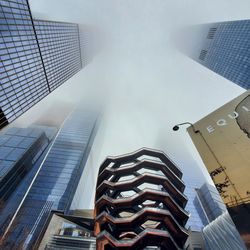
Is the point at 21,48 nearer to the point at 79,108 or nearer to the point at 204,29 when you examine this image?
the point at 79,108

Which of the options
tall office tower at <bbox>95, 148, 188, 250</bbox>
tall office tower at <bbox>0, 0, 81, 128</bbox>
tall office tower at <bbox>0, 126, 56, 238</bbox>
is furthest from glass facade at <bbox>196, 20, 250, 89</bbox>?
tall office tower at <bbox>0, 126, 56, 238</bbox>

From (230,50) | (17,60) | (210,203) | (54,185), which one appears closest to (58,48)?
(17,60)

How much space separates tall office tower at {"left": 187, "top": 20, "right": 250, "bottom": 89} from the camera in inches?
3351

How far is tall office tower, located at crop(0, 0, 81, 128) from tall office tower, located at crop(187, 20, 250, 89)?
83.7m

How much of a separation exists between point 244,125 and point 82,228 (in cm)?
3098

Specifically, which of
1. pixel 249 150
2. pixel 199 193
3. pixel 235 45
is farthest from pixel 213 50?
pixel 249 150

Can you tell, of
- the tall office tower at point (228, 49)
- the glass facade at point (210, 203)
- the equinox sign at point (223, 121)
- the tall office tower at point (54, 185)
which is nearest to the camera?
the equinox sign at point (223, 121)

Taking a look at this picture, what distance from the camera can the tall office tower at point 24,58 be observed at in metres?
40.2

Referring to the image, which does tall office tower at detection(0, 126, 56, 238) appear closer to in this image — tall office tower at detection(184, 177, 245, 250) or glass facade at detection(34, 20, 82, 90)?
glass facade at detection(34, 20, 82, 90)

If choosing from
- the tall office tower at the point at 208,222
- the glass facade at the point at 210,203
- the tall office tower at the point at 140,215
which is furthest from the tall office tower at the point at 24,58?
the glass facade at the point at 210,203

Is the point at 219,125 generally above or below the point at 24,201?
below

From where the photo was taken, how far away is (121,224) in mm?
16984

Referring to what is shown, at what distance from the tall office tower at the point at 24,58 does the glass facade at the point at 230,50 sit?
275 feet

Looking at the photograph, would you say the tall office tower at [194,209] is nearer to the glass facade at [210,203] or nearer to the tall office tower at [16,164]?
the glass facade at [210,203]
